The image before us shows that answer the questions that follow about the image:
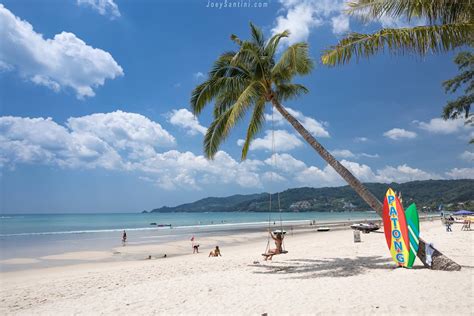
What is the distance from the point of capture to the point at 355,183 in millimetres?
9016

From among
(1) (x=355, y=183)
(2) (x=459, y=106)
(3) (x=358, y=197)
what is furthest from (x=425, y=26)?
(3) (x=358, y=197)

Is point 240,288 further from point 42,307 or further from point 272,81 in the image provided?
point 272,81

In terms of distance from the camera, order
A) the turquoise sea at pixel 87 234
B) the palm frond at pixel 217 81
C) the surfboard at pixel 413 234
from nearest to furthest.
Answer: the surfboard at pixel 413 234, the palm frond at pixel 217 81, the turquoise sea at pixel 87 234

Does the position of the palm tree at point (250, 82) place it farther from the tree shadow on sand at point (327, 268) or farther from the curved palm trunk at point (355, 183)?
the tree shadow on sand at point (327, 268)

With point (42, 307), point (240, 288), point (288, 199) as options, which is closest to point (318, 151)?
point (240, 288)

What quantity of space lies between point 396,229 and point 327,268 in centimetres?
241

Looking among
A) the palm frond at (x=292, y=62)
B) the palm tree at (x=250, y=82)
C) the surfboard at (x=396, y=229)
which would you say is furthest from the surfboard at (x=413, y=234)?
the palm frond at (x=292, y=62)

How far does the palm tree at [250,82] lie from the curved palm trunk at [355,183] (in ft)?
0.10

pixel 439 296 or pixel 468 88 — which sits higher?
pixel 468 88

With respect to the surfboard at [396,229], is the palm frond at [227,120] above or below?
above

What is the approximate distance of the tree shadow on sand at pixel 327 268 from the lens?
8.76 m

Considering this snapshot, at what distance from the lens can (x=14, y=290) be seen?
33.4 feet

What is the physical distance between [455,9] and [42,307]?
1087 cm

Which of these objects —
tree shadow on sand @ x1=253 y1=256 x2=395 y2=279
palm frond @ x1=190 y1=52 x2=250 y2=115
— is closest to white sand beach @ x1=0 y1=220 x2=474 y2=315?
tree shadow on sand @ x1=253 y1=256 x2=395 y2=279
